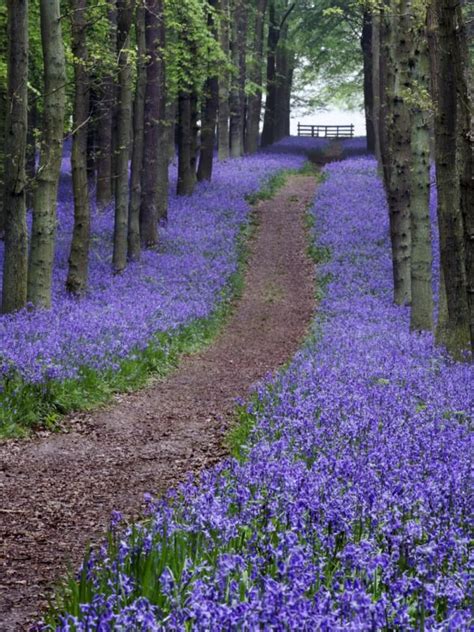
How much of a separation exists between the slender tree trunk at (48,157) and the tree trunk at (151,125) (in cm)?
807

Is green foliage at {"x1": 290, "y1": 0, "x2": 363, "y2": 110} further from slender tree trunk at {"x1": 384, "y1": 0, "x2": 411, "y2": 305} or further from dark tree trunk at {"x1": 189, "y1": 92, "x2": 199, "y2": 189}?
slender tree trunk at {"x1": 384, "y1": 0, "x2": 411, "y2": 305}

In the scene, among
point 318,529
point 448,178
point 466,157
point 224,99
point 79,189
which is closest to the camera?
point 318,529

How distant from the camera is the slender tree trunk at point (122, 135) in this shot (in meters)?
19.1

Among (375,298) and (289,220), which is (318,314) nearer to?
(375,298)

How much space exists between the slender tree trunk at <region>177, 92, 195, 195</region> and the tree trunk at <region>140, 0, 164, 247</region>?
504cm

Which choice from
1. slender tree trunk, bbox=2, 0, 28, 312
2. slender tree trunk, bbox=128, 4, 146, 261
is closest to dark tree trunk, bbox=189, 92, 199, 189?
slender tree trunk, bbox=128, 4, 146, 261

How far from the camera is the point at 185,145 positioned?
29.9 metres

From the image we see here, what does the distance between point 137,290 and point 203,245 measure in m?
7.16

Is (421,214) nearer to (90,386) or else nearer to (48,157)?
(48,157)

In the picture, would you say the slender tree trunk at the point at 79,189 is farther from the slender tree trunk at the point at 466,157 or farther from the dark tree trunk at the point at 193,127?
the dark tree trunk at the point at 193,127

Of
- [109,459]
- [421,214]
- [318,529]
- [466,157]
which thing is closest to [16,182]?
[109,459]

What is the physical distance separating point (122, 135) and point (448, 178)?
423 inches

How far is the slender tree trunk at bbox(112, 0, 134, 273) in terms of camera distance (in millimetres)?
19109

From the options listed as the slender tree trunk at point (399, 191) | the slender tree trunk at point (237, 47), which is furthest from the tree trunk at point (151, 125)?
the slender tree trunk at point (237, 47)
